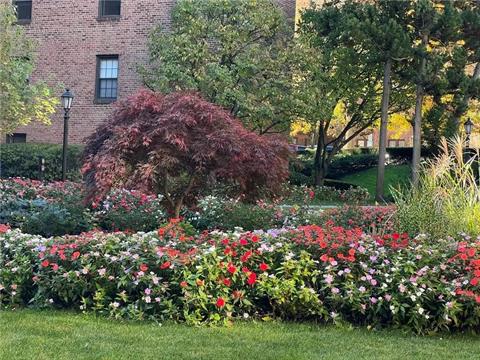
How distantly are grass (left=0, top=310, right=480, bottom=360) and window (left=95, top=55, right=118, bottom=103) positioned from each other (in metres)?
17.6

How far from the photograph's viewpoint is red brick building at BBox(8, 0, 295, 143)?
69.1 feet

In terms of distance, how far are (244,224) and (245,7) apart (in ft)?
36.4

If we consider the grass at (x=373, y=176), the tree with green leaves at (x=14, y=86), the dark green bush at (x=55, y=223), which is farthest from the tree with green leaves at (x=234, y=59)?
the dark green bush at (x=55, y=223)

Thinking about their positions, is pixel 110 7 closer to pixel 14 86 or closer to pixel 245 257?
pixel 14 86

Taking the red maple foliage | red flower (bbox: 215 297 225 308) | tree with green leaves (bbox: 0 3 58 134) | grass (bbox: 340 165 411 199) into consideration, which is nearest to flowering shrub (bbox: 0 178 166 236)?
the red maple foliage

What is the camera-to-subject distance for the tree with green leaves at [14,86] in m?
14.5

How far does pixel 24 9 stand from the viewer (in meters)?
22.5

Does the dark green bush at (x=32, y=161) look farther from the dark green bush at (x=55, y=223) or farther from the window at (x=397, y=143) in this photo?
the window at (x=397, y=143)

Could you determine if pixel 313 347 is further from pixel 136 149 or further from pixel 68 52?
pixel 68 52

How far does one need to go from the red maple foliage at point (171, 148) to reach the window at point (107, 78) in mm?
14771

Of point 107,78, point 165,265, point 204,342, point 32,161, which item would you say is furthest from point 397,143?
point 204,342

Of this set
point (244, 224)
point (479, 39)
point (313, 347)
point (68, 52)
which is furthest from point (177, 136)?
point (68, 52)

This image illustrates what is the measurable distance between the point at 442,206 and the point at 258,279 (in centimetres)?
260

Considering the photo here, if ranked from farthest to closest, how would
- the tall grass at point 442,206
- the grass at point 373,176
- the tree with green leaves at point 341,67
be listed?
the grass at point 373,176, the tree with green leaves at point 341,67, the tall grass at point 442,206
